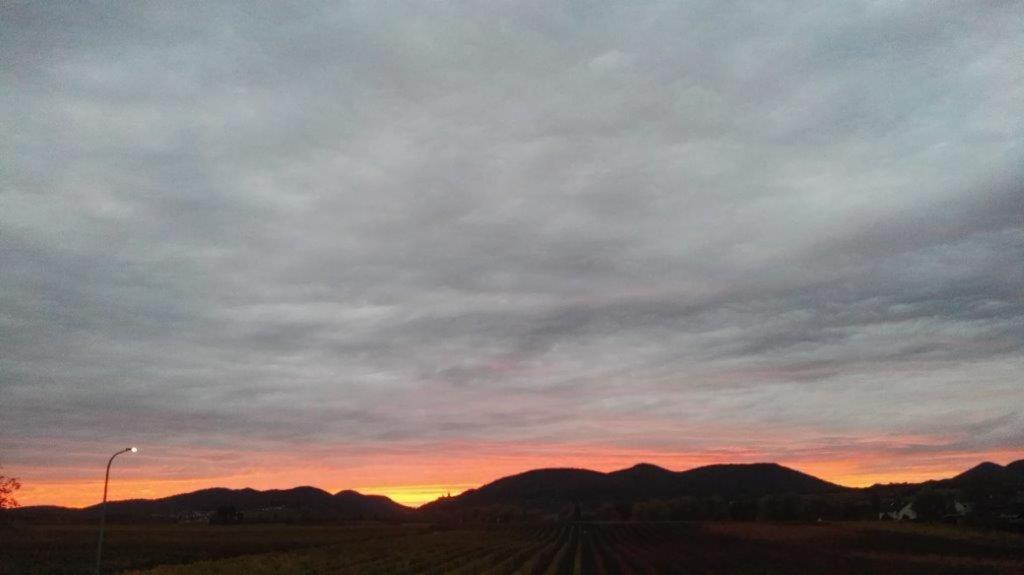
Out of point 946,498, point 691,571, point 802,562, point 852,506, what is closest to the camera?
point 691,571

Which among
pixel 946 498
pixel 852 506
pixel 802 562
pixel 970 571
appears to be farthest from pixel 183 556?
pixel 852 506

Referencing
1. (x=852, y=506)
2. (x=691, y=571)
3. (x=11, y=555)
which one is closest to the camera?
(x=691, y=571)

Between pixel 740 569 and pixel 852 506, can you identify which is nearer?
pixel 740 569

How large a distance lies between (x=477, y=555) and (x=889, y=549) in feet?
139

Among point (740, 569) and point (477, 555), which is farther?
point (477, 555)

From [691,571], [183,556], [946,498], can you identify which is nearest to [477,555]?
[691,571]

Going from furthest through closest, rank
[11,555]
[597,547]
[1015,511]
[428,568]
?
1. [1015,511]
2. [597,547]
3. [11,555]
4. [428,568]

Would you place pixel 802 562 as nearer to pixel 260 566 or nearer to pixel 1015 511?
pixel 260 566

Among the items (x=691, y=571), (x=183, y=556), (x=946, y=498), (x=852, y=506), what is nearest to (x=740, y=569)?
(x=691, y=571)

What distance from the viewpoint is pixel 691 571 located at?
185 feet

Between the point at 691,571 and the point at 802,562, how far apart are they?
13913mm

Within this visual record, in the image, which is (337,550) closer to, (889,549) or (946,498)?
(889,549)

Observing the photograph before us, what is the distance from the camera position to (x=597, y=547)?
9144cm

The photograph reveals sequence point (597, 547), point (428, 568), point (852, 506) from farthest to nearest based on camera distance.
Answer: point (852, 506), point (597, 547), point (428, 568)
